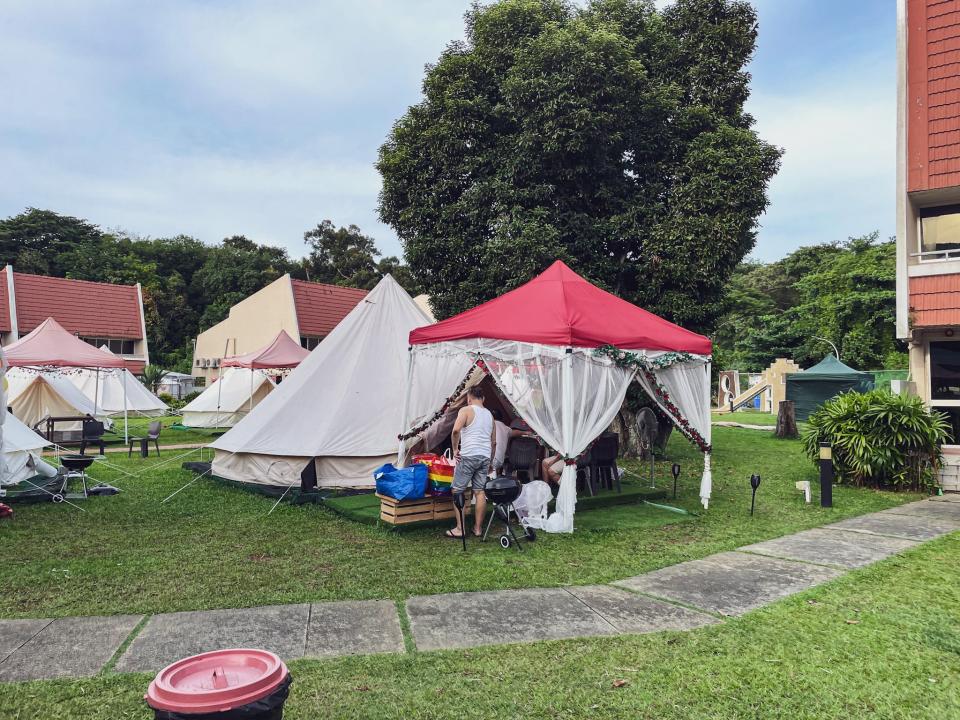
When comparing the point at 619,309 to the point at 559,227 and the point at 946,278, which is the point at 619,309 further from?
the point at 946,278

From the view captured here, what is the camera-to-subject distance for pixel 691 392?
9.14 metres

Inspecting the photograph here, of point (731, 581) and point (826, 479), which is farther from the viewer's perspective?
point (826, 479)

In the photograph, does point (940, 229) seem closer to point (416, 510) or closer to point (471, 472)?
point (471, 472)

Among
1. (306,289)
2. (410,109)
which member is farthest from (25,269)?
(410,109)

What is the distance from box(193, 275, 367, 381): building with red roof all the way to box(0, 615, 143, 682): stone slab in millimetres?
29208

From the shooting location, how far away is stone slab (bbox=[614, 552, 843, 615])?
5172 mm

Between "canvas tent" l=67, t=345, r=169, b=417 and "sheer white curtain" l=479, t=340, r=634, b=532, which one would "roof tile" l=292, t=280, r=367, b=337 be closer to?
"canvas tent" l=67, t=345, r=169, b=417

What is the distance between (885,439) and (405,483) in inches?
332

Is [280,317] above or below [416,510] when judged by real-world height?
above

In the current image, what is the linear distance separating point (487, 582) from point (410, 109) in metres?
12.2

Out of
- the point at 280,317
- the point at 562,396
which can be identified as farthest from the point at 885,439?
the point at 280,317

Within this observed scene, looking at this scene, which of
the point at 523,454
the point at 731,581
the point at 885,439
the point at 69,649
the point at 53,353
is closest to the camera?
the point at 69,649

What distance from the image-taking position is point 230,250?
50406mm

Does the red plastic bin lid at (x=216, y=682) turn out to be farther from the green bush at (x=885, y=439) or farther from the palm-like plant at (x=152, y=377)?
the palm-like plant at (x=152, y=377)
